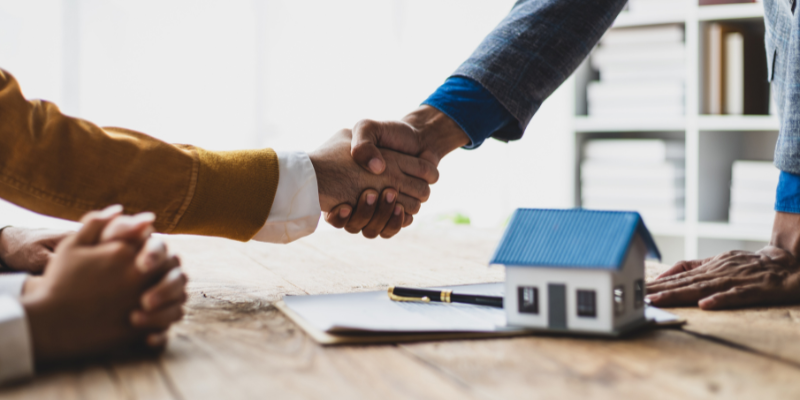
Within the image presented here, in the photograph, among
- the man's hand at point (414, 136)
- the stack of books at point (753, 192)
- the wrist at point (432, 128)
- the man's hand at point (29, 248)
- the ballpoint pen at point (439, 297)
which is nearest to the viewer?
the ballpoint pen at point (439, 297)

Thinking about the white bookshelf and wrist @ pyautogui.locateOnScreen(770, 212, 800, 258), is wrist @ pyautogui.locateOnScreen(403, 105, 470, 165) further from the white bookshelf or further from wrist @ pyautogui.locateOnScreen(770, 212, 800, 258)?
the white bookshelf

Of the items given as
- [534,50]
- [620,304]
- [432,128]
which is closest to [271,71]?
[432,128]

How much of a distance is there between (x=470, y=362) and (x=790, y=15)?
860 millimetres

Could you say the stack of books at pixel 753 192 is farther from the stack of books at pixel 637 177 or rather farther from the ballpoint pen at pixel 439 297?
the ballpoint pen at pixel 439 297

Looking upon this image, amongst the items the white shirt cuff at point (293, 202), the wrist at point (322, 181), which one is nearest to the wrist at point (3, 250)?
the white shirt cuff at point (293, 202)

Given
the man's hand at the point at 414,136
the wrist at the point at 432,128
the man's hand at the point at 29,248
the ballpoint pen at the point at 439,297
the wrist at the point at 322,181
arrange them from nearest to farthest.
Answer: the ballpoint pen at the point at 439,297, the man's hand at the point at 29,248, the wrist at the point at 322,181, the man's hand at the point at 414,136, the wrist at the point at 432,128

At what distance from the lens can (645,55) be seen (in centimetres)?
246

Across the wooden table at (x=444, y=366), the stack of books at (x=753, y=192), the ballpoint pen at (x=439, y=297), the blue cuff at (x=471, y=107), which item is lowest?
the stack of books at (x=753, y=192)

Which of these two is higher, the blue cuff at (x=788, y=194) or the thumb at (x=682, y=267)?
the blue cuff at (x=788, y=194)

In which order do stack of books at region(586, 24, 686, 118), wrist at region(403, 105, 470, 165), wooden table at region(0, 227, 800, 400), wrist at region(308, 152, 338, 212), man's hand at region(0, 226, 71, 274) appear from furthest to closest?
stack of books at region(586, 24, 686, 118) → wrist at region(403, 105, 470, 165) → wrist at region(308, 152, 338, 212) → man's hand at region(0, 226, 71, 274) → wooden table at region(0, 227, 800, 400)

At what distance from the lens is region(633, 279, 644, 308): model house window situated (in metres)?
0.67

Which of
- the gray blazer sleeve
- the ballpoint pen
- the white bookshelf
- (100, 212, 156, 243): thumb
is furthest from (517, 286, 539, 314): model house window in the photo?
the white bookshelf

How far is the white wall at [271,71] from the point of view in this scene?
247 cm

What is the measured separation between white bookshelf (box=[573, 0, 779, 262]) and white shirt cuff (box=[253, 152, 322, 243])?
1786mm
